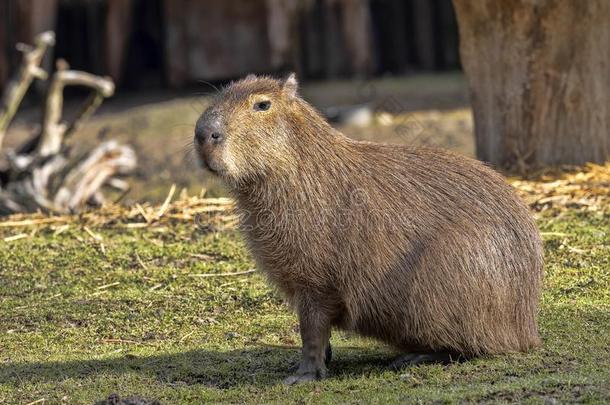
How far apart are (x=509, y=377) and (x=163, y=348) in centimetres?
148

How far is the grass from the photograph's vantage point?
13.8 ft

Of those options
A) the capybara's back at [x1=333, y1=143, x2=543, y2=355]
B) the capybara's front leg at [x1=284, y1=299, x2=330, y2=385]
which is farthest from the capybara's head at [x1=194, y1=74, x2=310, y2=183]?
the capybara's front leg at [x1=284, y1=299, x2=330, y2=385]

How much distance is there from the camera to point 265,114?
4.52 metres

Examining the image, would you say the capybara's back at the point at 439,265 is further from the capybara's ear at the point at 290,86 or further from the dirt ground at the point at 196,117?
the dirt ground at the point at 196,117

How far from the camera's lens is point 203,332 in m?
5.16

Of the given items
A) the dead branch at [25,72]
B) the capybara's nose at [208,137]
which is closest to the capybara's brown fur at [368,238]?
the capybara's nose at [208,137]

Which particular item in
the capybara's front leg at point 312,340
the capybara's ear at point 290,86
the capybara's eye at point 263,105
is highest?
the capybara's ear at point 290,86

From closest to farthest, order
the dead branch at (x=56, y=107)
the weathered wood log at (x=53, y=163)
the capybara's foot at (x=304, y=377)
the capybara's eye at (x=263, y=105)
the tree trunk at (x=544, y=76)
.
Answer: the capybara's foot at (x=304, y=377) < the capybara's eye at (x=263, y=105) < the tree trunk at (x=544, y=76) < the weathered wood log at (x=53, y=163) < the dead branch at (x=56, y=107)

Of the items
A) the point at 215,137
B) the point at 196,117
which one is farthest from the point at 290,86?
the point at 196,117

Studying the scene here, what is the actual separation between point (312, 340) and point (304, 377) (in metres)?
0.14

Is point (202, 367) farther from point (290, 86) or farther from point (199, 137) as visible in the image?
point (290, 86)

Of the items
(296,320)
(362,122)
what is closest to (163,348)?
(296,320)

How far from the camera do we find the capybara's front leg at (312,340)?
14.6 ft

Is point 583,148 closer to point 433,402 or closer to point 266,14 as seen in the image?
point 433,402
